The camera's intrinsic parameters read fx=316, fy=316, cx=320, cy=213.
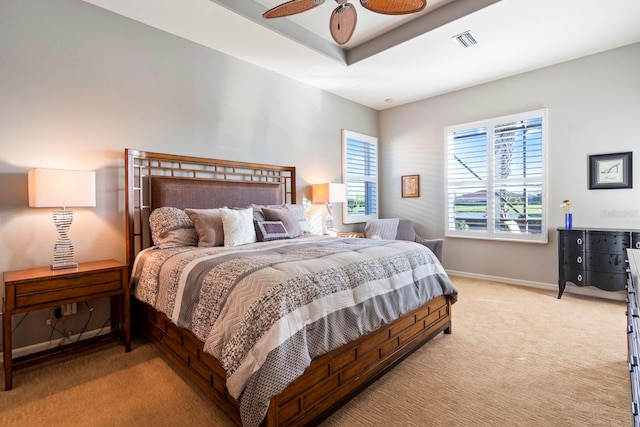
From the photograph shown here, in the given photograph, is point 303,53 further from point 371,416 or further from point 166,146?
point 371,416

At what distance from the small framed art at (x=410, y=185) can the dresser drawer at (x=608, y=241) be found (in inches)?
95.0

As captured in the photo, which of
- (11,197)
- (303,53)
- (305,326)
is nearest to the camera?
(305,326)

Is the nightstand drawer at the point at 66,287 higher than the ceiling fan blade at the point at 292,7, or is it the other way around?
the ceiling fan blade at the point at 292,7

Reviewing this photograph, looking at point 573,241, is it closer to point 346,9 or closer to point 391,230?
point 391,230

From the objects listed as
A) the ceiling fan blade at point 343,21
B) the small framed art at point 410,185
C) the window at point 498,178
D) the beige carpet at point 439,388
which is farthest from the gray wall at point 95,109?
the window at point 498,178

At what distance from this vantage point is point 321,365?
1651 millimetres

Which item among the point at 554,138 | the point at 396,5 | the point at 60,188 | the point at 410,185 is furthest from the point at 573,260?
the point at 60,188

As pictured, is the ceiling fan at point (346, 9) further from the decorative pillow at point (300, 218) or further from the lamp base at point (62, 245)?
the lamp base at point (62, 245)

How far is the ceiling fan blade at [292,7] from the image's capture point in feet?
7.17

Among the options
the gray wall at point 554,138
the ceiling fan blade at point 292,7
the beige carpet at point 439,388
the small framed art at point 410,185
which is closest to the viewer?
the beige carpet at point 439,388

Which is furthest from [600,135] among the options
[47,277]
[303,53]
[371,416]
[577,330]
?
[47,277]

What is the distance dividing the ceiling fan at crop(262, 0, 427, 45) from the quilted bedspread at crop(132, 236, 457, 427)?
1.68m

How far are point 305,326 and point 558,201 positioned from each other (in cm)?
409

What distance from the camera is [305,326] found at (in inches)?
61.4
